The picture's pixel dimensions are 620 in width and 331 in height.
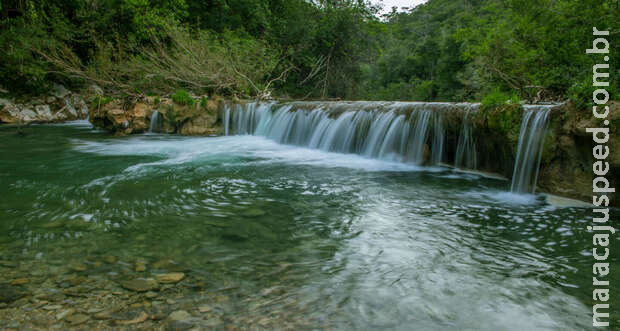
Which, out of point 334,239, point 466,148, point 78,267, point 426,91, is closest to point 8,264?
point 78,267

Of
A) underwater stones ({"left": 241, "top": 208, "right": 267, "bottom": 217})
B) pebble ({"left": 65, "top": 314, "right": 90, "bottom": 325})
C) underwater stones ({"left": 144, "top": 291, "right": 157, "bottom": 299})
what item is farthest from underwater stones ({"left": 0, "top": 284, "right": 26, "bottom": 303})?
underwater stones ({"left": 241, "top": 208, "right": 267, "bottom": 217})

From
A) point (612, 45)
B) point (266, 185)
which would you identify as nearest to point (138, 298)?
point (266, 185)

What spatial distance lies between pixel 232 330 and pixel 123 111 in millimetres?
13064

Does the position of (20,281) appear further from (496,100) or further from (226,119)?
(226,119)

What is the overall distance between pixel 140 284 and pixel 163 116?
1175 centimetres

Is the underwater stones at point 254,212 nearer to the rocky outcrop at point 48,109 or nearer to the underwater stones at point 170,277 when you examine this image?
the underwater stones at point 170,277

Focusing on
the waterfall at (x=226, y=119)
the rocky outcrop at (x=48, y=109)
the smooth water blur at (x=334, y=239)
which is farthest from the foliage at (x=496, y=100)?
the rocky outcrop at (x=48, y=109)

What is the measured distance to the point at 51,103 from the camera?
1700 centimetres

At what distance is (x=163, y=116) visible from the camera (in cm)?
1314

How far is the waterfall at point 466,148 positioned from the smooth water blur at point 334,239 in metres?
0.63

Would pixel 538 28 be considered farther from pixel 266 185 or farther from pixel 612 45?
pixel 266 185

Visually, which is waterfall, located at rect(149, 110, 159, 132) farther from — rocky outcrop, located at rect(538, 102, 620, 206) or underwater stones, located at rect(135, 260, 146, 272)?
rocky outcrop, located at rect(538, 102, 620, 206)

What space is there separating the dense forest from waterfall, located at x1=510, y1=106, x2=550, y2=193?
653mm

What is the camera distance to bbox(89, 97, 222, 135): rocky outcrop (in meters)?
12.9
